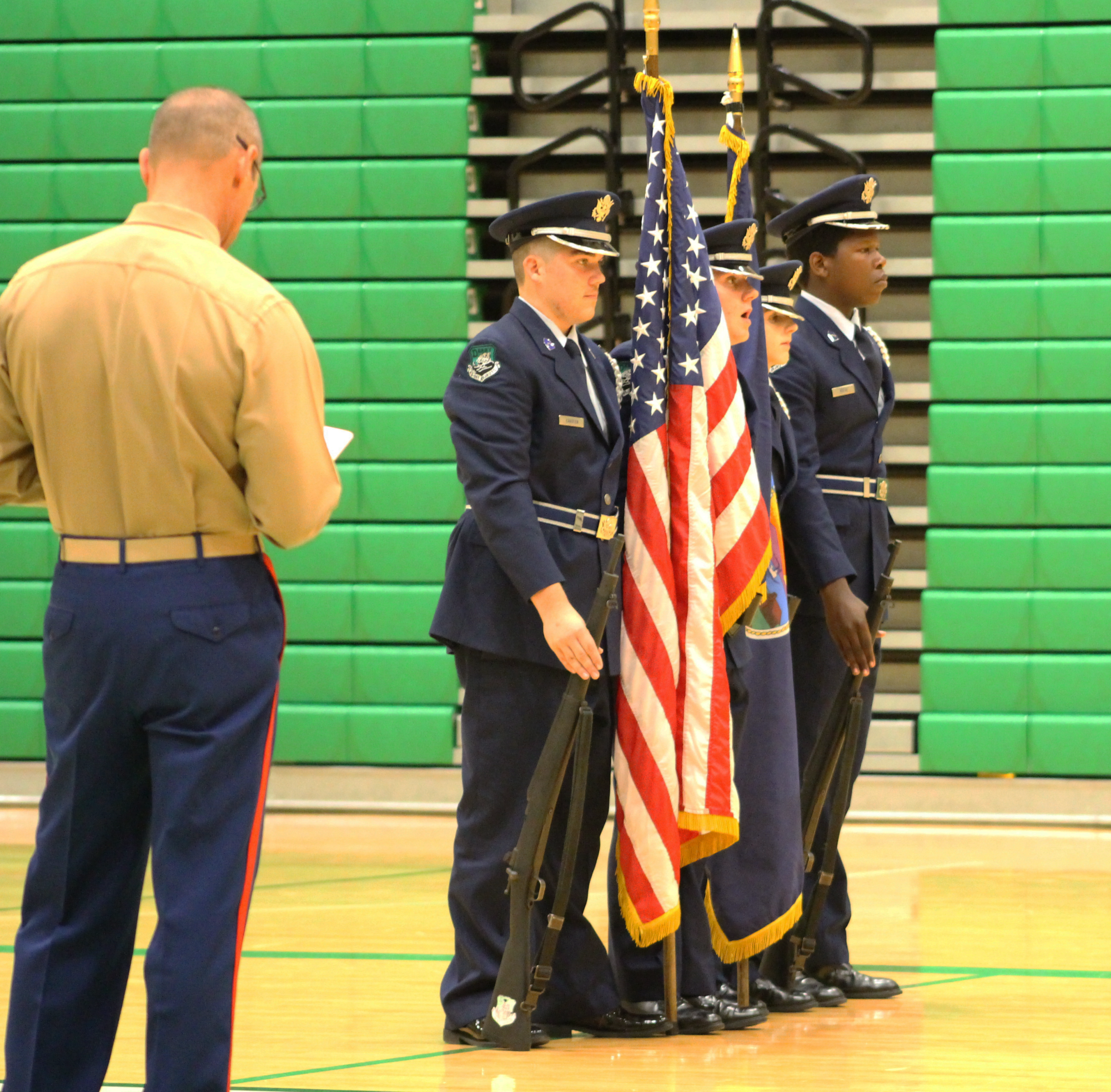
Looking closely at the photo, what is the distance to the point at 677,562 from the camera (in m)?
3.15

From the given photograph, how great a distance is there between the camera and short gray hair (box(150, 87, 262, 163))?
210 cm

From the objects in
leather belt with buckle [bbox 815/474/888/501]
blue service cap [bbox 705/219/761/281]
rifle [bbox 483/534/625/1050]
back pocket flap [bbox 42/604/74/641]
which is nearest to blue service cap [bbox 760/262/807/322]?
blue service cap [bbox 705/219/761/281]

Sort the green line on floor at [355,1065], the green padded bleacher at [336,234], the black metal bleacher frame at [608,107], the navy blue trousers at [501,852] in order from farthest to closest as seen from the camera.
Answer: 1. the green padded bleacher at [336,234]
2. the black metal bleacher frame at [608,107]
3. the navy blue trousers at [501,852]
4. the green line on floor at [355,1065]

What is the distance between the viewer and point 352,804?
6.46 m

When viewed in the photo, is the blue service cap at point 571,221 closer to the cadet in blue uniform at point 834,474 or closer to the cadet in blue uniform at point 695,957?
the cadet in blue uniform at point 695,957

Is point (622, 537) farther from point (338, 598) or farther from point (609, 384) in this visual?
point (338, 598)

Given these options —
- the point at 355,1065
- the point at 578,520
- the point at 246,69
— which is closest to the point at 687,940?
the point at 355,1065

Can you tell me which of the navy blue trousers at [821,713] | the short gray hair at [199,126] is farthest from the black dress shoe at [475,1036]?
the short gray hair at [199,126]

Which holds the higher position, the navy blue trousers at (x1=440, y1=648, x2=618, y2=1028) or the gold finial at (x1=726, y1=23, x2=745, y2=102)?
the gold finial at (x1=726, y1=23, x2=745, y2=102)

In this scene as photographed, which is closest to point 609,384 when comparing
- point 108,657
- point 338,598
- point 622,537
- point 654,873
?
point 622,537

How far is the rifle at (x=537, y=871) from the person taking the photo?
2.90m

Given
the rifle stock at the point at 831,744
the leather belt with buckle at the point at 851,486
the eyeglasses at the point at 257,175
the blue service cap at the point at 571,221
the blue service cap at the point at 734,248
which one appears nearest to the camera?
the eyeglasses at the point at 257,175

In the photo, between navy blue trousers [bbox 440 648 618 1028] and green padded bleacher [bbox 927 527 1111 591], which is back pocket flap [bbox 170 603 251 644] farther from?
green padded bleacher [bbox 927 527 1111 591]

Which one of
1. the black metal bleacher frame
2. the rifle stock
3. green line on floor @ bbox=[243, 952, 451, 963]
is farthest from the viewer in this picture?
the black metal bleacher frame
